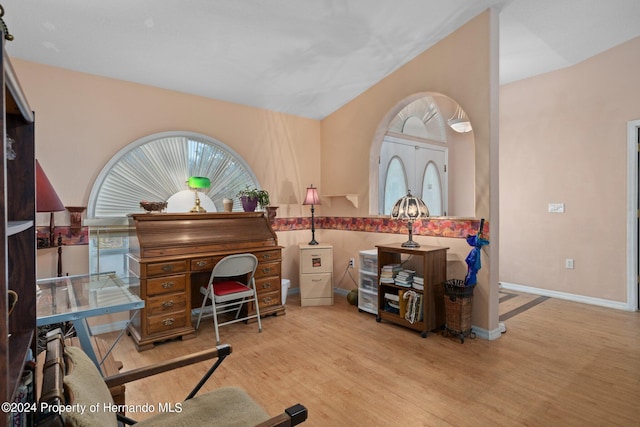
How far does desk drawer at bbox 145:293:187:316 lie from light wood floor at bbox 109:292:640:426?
32 cm

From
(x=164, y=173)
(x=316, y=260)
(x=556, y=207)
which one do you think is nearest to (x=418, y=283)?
(x=316, y=260)

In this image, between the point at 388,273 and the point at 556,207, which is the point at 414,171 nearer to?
the point at 556,207

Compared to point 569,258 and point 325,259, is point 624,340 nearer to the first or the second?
point 569,258

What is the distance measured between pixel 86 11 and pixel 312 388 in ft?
10.3

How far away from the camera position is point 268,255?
3.77m

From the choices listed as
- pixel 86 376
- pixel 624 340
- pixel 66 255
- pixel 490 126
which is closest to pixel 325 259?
pixel 490 126

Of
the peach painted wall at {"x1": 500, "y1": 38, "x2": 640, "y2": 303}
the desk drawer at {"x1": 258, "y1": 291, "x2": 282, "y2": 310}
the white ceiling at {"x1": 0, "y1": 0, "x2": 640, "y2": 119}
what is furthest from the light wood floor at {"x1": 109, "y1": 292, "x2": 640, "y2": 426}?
the white ceiling at {"x1": 0, "y1": 0, "x2": 640, "y2": 119}

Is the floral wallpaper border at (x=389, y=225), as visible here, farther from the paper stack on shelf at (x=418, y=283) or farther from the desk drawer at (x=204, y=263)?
the desk drawer at (x=204, y=263)

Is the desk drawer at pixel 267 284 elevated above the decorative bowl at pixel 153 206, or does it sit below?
below

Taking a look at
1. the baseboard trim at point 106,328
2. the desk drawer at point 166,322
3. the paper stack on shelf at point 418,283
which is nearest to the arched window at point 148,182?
the baseboard trim at point 106,328

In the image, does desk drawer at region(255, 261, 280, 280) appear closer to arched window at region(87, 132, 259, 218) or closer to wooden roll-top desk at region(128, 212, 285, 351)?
wooden roll-top desk at region(128, 212, 285, 351)

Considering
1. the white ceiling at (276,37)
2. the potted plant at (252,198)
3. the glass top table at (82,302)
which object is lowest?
the glass top table at (82,302)

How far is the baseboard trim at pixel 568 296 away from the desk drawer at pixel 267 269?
134 inches

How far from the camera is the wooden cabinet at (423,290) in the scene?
3.21m
